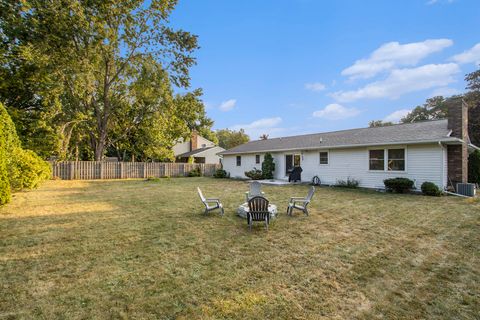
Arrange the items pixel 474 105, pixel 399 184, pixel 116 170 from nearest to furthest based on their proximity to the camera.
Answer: pixel 399 184
pixel 116 170
pixel 474 105

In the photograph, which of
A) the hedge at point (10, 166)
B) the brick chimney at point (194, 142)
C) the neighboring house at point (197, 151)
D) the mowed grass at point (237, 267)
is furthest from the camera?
the brick chimney at point (194, 142)

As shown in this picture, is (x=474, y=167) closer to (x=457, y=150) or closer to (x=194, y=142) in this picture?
(x=457, y=150)

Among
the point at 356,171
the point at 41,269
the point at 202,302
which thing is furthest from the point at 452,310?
the point at 356,171

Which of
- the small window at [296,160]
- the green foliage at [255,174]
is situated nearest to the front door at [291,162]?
the small window at [296,160]

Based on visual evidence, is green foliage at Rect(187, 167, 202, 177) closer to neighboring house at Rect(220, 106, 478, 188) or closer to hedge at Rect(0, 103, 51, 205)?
neighboring house at Rect(220, 106, 478, 188)

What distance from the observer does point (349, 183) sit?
46.2 feet

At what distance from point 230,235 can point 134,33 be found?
21796 mm

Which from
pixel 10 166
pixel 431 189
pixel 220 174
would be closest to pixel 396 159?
pixel 431 189

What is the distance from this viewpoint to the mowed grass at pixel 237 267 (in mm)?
2783

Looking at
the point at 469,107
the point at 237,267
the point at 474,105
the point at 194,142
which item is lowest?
the point at 237,267

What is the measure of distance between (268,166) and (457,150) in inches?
451

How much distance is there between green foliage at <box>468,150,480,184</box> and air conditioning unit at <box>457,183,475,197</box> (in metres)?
4.43

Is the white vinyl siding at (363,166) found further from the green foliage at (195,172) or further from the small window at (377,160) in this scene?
the green foliage at (195,172)

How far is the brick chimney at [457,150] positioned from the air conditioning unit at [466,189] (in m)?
0.73
